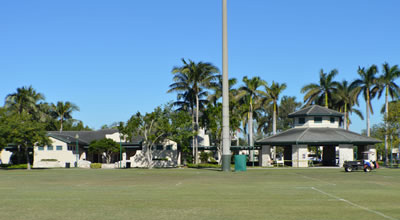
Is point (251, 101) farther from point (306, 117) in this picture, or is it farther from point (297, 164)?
point (297, 164)

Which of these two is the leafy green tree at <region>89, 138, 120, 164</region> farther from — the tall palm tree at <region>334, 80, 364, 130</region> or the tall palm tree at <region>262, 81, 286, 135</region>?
the tall palm tree at <region>334, 80, 364, 130</region>

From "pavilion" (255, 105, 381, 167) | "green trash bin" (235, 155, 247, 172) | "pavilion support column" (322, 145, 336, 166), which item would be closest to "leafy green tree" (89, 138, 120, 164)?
"pavilion" (255, 105, 381, 167)

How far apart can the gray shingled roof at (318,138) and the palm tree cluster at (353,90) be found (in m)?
8.66

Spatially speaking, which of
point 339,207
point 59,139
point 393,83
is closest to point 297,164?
point 393,83

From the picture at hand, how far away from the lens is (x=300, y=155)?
63094 mm

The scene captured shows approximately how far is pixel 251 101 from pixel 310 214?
68.8 meters

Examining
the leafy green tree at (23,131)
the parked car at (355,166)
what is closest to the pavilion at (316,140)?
the parked car at (355,166)

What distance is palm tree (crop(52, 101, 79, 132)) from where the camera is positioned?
10469 cm

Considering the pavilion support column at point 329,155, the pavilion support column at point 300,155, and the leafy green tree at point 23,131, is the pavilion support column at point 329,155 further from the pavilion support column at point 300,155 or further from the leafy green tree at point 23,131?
the leafy green tree at point 23,131

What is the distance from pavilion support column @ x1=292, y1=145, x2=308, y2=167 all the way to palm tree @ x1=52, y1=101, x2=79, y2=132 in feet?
195

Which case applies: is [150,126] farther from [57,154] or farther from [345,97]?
[345,97]

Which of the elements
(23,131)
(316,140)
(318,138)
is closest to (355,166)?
(316,140)

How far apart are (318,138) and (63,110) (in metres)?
63.3

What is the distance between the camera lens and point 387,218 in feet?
35.3
